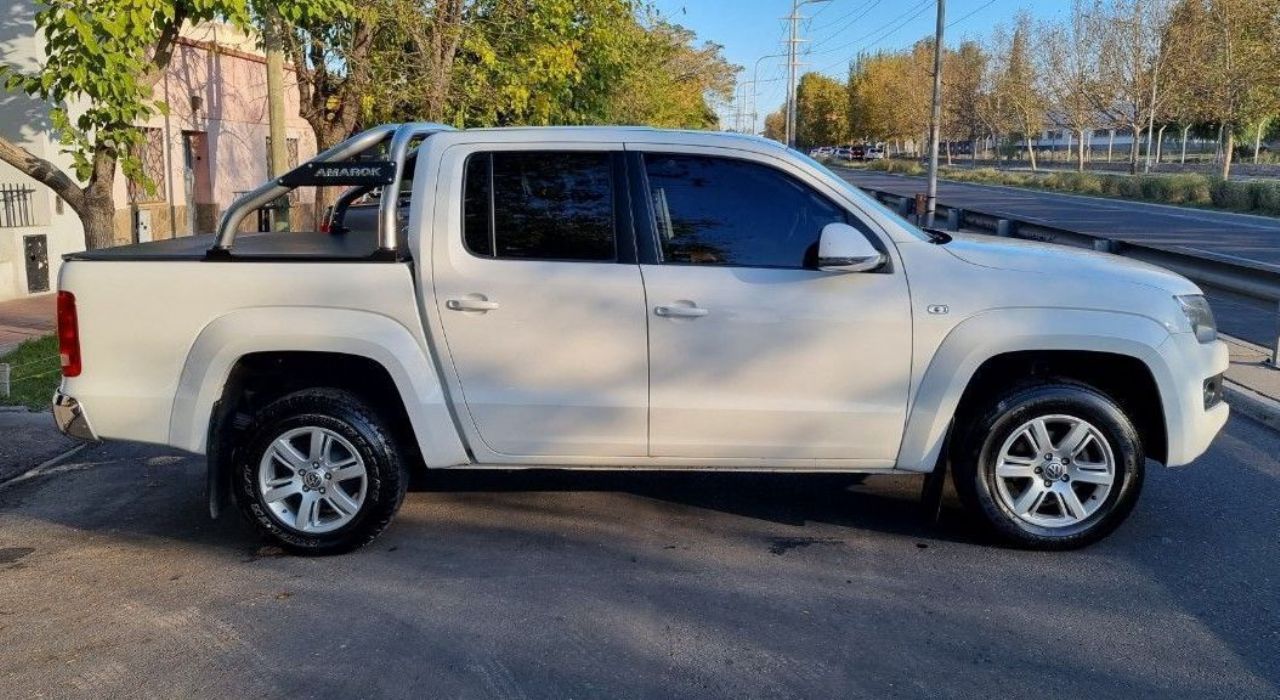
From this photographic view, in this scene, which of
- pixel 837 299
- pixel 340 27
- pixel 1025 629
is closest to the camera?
pixel 1025 629

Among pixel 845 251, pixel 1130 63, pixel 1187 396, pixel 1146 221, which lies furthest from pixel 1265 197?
pixel 845 251

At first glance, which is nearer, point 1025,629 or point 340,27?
point 1025,629

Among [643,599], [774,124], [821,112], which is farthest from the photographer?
[774,124]

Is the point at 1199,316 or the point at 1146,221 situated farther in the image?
the point at 1146,221

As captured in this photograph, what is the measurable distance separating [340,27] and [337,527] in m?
10.9

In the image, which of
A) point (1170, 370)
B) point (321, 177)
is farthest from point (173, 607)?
point (1170, 370)

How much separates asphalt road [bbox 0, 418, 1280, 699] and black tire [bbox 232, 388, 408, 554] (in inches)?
4.8

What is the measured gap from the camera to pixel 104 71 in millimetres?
7555

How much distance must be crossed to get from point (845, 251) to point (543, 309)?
4.53 ft

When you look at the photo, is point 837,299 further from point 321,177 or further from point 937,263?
point 321,177

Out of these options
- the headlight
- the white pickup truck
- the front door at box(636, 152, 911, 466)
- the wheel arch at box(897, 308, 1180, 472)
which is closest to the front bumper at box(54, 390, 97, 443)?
the white pickup truck

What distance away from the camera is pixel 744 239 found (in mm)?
5051

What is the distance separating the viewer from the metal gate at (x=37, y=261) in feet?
43.8

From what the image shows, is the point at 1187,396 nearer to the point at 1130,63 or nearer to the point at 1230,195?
the point at 1230,195
